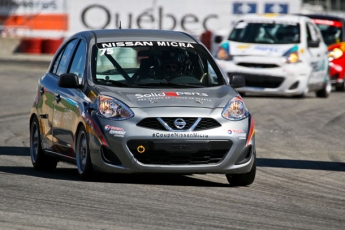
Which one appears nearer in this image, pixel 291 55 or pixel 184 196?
pixel 184 196

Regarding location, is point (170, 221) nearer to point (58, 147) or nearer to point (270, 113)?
point (58, 147)

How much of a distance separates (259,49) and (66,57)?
982 cm

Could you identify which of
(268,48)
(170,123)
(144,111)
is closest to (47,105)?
(144,111)

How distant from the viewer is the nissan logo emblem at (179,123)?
8594 millimetres

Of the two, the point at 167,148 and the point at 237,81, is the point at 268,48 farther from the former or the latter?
the point at 167,148

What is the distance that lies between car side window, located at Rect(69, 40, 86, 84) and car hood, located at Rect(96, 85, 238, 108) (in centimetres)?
52

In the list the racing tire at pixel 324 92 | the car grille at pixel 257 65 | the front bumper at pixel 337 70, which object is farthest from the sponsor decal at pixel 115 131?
the front bumper at pixel 337 70

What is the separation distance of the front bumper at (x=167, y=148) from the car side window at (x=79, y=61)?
3.22ft

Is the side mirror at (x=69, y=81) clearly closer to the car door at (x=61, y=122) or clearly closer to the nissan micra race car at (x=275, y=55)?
the car door at (x=61, y=122)

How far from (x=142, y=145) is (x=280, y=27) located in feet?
40.0

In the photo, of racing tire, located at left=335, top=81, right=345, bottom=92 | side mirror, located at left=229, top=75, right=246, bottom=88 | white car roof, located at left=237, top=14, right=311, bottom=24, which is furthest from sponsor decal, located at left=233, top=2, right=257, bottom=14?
side mirror, located at left=229, top=75, right=246, bottom=88

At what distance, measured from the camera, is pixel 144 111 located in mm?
8617

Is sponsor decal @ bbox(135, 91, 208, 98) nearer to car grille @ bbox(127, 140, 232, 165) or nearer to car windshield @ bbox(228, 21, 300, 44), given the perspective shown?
car grille @ bbox(127, 140, 232, 165)

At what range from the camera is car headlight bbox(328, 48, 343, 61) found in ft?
74.6
